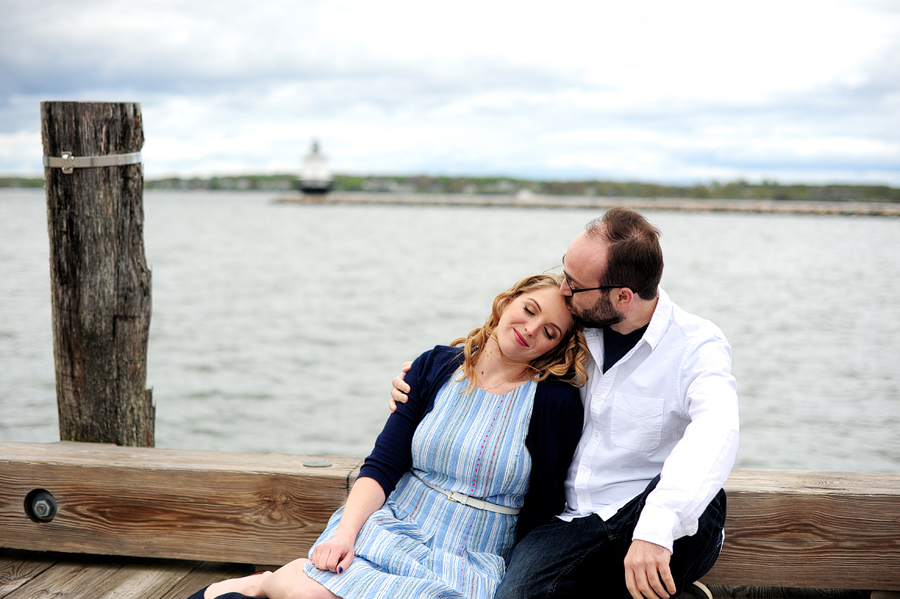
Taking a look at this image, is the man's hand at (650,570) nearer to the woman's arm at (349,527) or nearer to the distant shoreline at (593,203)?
the woman's arm at (349,527)

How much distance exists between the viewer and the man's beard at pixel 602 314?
186 cm

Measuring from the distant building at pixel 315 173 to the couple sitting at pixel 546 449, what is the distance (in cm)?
5014

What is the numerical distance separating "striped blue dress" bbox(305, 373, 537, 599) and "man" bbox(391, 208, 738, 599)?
0.31 ft

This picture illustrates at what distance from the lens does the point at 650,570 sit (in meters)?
1.51

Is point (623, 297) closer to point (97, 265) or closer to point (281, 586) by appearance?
point (281, 586)

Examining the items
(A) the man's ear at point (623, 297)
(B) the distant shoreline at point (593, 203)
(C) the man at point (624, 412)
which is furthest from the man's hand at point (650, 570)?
(B) the distant shoreline at point (593, 203)

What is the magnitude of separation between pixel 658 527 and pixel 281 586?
906 millimetres

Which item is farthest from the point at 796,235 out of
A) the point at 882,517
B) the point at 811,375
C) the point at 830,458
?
the point at 882,517

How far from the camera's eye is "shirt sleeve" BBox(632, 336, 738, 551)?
1.52 metres

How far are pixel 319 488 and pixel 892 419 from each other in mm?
8652

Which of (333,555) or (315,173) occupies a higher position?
(315,173)

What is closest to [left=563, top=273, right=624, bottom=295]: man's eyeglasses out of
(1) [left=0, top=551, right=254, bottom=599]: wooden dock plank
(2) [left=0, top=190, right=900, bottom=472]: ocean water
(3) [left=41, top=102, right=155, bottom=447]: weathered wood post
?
(1) [left=0, top=551, right=254, bottom=599]: wooden dock plank

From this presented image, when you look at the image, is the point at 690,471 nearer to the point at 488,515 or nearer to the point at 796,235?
the point at 488,515

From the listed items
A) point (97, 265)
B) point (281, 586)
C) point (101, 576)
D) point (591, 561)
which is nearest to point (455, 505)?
point (591, 561)
